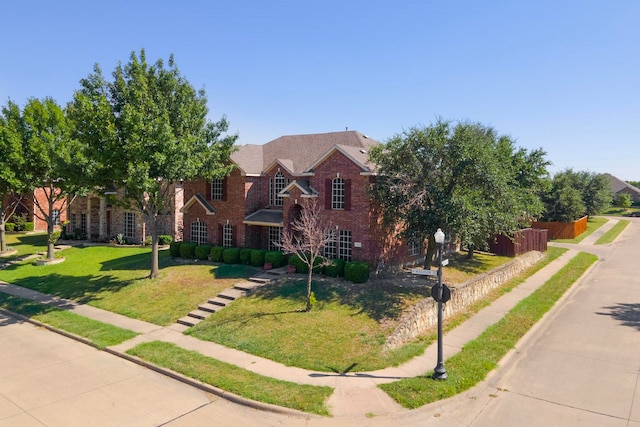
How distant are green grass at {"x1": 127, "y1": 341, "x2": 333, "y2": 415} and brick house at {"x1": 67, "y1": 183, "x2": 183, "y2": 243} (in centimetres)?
2152

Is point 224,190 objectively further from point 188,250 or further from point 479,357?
point 479,357

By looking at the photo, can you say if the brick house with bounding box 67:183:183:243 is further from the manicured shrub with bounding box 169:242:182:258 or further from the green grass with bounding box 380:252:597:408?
the green grass with bounding box 380:252:597:408

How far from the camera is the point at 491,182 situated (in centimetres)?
1934

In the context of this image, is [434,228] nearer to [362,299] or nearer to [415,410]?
[362,299]

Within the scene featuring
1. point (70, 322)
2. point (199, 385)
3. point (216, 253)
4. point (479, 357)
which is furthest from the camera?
point (216, 253)

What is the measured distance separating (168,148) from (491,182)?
15.8 m

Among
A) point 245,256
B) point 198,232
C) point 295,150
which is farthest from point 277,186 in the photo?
point 198,232

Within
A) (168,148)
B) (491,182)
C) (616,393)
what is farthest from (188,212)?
(616,393)

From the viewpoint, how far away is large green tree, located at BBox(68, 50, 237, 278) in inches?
797

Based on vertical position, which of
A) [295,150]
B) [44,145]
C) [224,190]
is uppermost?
[44,145]

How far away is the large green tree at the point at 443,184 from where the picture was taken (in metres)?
19.0

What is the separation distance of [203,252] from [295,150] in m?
9.38

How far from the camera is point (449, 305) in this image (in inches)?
723

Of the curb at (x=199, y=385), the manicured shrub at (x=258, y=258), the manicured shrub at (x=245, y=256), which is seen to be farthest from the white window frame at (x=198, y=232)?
the curb at (x=199, y=385)
